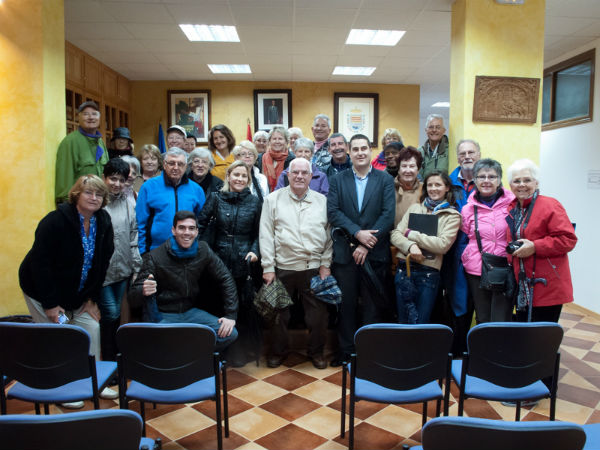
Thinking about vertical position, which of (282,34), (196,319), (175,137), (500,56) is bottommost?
(196,319)

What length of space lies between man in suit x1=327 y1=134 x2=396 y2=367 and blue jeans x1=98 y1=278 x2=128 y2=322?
1509mm

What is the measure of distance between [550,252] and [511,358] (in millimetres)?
876

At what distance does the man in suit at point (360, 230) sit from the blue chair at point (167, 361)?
1.39 m

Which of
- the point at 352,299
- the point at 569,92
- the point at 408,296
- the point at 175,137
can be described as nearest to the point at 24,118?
the point at 175,137

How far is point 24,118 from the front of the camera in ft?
Answer: 12.1

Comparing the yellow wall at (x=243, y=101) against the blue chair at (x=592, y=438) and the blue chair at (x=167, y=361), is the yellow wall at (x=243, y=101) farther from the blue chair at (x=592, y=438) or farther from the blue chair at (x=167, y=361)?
the blue chair at (x=592, y=438)

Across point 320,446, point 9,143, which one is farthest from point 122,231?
point 320,446

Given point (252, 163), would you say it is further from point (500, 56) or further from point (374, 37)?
point (374, 37)


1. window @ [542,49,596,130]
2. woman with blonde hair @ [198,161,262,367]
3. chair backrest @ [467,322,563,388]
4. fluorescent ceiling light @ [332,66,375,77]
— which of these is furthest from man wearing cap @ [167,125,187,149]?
window @ [542,49,596,130]

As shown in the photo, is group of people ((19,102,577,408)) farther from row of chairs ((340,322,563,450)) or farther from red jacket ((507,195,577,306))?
row of chairs ((340,322,563,450))

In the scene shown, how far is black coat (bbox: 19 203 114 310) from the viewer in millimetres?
2518

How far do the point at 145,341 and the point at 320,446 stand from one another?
1.08 meters

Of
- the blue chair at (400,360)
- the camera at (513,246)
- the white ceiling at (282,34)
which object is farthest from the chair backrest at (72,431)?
the white ceiling at (282,34)

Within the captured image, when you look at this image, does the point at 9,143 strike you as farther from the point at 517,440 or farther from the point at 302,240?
the point at 517,440
